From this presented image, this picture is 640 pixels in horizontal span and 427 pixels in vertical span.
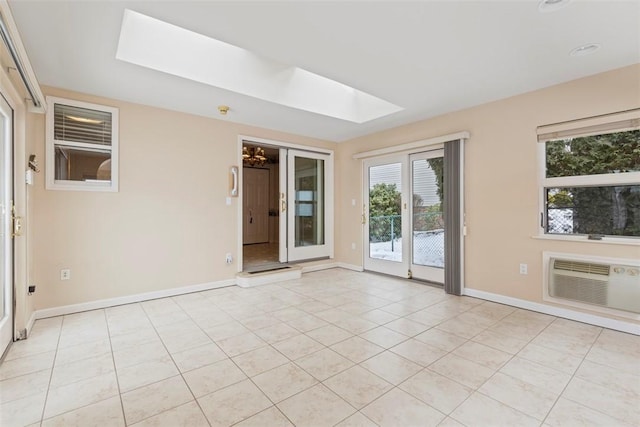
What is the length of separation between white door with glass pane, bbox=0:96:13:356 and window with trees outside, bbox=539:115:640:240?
5.28m

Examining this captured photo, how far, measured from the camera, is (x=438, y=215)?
175 inches

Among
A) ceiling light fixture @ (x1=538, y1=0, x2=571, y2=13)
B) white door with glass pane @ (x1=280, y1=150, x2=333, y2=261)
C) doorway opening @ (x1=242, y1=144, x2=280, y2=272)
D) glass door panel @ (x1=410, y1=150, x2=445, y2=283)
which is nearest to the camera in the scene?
ceiling light fixture @ (x1=538, y1=0, x2=571, y2=13)

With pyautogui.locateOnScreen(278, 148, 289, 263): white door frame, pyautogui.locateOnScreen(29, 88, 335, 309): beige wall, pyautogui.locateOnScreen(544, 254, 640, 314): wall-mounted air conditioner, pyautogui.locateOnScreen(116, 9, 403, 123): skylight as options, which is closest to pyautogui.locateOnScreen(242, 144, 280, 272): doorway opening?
pyautogui.locateOnScreen(278, 148, 289, 263): white door frame

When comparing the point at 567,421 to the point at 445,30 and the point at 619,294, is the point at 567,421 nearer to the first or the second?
the point at 619,294

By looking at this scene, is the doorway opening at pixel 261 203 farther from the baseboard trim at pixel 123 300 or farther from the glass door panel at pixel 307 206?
the baseboard trim at pixel 123 300

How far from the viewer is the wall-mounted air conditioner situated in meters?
2.82

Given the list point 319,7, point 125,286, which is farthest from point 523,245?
point 125,286

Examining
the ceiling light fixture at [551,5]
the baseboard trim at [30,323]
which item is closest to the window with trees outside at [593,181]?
the ceiling light fixture at [551,5]

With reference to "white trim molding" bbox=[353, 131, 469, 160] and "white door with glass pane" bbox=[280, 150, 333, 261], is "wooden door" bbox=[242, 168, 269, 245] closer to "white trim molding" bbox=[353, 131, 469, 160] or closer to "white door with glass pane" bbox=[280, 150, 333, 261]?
"white door with glass pane" bbox=[280, 150, 333, 261]

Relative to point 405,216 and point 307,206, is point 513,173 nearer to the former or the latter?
point 405,216

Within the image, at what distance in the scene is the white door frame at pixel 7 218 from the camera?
2.51m

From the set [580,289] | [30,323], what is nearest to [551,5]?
[580,289]

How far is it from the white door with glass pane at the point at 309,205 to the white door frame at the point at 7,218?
11.5 ft

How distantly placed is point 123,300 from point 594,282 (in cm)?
525
